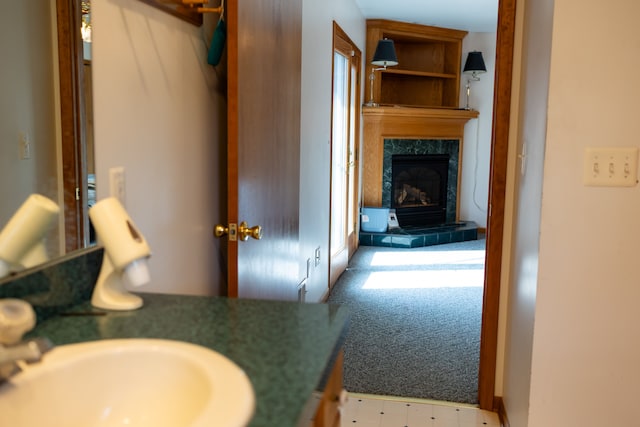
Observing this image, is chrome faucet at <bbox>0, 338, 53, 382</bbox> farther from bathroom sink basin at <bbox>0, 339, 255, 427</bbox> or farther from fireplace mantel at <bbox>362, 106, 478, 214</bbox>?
fireplace mantel at <bbox>362, 106, 478, 214</bbox>

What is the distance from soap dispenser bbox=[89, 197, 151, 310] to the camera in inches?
47.5

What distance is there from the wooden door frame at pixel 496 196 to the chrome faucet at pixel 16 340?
1809 millimetres

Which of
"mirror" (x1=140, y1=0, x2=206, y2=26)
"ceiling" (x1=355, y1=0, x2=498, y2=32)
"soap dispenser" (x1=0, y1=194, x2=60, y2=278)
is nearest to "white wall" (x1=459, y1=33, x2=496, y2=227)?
"ceiling" (x1=355, y1=0, x2=498, y2=32)

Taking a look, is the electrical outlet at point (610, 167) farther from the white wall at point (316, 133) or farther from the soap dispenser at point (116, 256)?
the white wall at point (316, 133)

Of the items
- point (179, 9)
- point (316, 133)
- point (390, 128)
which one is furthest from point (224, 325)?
point (390, 128)

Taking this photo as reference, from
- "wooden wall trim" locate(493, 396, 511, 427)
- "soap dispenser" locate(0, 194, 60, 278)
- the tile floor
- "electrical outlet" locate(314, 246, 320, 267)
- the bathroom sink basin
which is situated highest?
"soap dispenser" locate(0, 194, 60, 278)

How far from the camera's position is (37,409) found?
93 cm

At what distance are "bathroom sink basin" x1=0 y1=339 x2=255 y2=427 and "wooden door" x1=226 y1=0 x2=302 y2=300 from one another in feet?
2.83

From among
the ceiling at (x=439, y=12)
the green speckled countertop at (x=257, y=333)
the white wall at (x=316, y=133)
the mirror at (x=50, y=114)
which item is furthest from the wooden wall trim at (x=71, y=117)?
the ceiling at (x=439, y=12)

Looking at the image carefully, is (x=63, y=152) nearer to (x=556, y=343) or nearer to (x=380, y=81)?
(x=556, y=343)

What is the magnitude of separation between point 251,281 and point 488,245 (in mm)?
1000

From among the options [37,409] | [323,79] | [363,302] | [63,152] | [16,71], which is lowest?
[363,302]

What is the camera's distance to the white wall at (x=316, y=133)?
3393 millimetres

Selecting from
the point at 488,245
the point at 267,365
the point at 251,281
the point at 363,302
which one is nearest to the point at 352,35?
the point at 363,302
